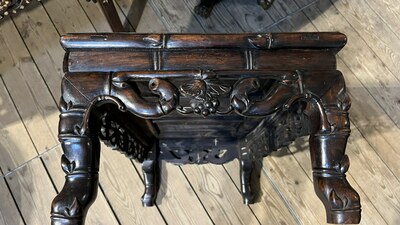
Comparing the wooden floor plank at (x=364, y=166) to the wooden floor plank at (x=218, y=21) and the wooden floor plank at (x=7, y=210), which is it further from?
the wooden floor plank at (x=7, y=210)

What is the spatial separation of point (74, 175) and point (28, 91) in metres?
0.90

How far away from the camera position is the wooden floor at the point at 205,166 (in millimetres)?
1305

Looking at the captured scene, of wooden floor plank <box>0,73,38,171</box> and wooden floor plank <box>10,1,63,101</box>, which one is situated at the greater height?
wooden floor plank <box>10,1,63,101</box>

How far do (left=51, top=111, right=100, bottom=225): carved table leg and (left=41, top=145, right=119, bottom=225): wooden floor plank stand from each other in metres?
0.70

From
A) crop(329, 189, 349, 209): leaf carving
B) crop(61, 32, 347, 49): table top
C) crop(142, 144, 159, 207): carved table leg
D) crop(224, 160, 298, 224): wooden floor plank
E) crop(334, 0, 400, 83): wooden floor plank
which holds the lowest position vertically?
crop(224, 160, 298, 224): wooden floor plank

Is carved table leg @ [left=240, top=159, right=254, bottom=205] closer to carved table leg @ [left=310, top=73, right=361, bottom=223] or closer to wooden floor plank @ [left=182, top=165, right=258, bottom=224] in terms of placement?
wooden floor plank @ [left=182, top=165, right=258, bottom=224]

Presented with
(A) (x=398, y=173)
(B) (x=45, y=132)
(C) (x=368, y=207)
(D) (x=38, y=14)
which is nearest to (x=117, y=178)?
(B) (x=45, y=132)

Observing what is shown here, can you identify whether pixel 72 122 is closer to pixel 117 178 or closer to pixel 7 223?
pixel 117 178

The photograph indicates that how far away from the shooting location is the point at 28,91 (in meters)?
1.41

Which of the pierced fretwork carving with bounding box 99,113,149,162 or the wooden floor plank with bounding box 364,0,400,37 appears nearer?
the pierced fretwork carving with bounding box 99,113,149,162

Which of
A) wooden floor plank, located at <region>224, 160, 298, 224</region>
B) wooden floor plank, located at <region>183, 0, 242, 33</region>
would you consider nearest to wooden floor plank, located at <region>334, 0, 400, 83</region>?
wooden floor plank, located at <region>183, 0, 242, 33</region>

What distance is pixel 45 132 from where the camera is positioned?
1.37m

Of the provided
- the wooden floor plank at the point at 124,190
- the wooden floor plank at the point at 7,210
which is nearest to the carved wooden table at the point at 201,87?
the wooden floor plank at the point at 124,190

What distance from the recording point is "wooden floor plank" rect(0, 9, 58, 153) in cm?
137
